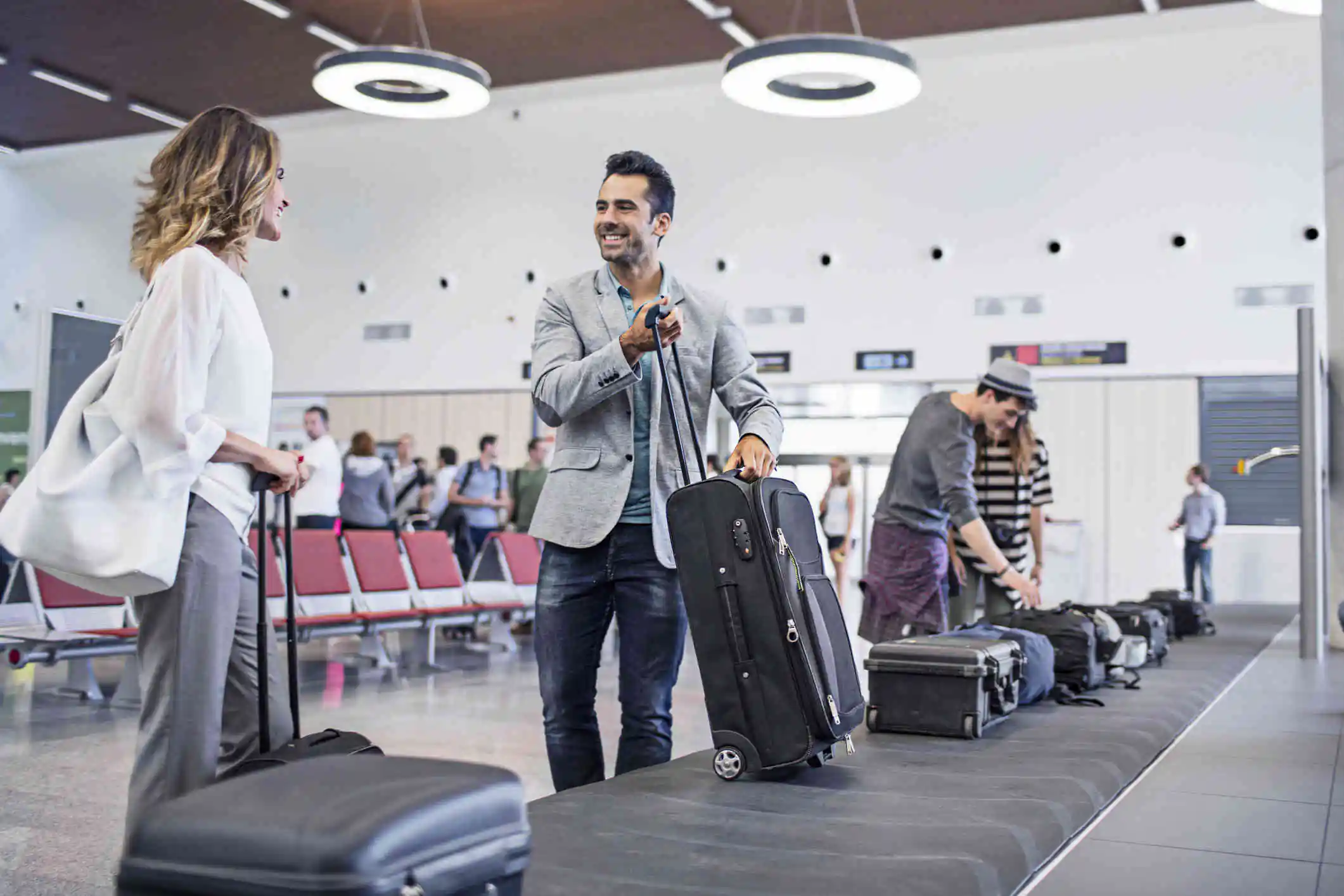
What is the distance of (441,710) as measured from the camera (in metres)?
6.02

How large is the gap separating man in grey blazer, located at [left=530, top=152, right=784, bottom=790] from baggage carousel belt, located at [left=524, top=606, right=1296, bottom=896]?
0.66ft

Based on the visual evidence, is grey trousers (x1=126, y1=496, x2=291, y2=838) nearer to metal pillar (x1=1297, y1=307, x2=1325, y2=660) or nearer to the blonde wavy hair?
the blonde wavy hair

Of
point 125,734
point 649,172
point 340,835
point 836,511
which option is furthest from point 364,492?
point 340,835

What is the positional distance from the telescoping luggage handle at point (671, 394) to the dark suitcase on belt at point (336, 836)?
1208 millimetres

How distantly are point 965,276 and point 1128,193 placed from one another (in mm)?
1917

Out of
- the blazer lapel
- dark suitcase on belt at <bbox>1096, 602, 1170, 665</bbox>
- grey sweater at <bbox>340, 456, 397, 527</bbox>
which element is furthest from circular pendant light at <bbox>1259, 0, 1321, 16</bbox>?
the blazer lapel

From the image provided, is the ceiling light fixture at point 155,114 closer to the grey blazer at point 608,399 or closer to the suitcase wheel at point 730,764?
the grey blazer at point 608,399

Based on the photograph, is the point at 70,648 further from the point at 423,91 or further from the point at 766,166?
the point at 766,166

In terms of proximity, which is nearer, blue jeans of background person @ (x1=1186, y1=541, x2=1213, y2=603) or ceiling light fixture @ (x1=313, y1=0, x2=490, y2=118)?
ceiling light fixture @ (x1=313, y1=0, x2=490, y2=118)

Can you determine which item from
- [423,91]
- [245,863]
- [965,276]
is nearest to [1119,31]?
[965,276]

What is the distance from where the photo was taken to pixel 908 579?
4.42 meters

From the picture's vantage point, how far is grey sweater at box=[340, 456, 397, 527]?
32.4 feet

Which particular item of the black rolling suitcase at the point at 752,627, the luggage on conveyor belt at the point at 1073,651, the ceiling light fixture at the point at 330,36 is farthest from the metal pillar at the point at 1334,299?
the ceiling light fixture at the point at 330,36

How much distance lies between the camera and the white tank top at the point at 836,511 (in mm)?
13805
